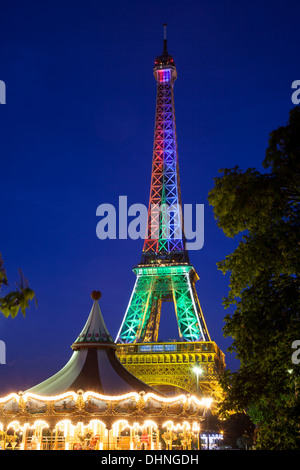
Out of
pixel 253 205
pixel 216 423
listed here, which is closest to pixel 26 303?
pixel 253 205

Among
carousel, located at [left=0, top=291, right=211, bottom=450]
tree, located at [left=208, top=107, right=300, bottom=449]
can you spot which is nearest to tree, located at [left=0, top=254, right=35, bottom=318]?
tree, located at [left=208, top=107, right=300, bottom=449]

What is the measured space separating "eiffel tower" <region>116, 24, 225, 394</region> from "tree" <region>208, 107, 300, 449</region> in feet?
108

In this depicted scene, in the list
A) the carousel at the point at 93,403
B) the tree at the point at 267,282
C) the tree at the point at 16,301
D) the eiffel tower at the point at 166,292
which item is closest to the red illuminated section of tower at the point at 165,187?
the eiffel tower at the point at 166,292

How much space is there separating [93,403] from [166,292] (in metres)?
36.7

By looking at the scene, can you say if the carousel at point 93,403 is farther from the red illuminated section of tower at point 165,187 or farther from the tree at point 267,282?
the red illuminated section of tower at point 165,187

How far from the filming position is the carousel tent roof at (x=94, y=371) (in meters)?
21.0

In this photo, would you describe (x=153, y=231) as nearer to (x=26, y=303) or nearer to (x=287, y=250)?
(x=287, y=250)

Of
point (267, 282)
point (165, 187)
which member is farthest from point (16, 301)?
point (165, 187)

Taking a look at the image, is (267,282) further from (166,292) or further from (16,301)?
(166,292)

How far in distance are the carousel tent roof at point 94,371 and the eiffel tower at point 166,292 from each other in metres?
20.8

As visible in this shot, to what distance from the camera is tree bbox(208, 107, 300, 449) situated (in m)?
8.80

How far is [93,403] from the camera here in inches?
807
